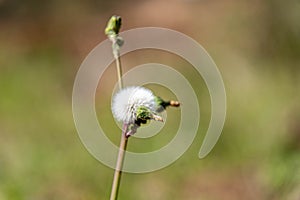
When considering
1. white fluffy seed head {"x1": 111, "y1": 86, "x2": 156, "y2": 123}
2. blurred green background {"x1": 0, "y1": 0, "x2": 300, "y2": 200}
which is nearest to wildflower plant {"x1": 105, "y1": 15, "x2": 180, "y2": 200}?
white fluffy seed head {"x1": 111, "y1": 86, "x2": 156, "y2": 123}

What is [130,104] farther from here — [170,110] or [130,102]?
[170,110]

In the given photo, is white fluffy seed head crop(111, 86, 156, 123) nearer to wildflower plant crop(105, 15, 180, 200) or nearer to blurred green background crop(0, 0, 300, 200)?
wildflower plant crop(105, 15, 180, 200)

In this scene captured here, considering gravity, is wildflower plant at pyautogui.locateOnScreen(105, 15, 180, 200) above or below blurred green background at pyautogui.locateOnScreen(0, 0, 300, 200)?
below

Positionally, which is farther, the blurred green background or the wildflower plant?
Answer: the blurred green background

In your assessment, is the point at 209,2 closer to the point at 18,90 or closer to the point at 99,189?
the point at 18,90

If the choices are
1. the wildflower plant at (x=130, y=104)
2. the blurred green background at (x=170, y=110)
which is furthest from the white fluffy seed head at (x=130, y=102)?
the blurred green background at (x=170, y=110)

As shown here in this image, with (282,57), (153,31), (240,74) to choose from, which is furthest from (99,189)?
(153,31)

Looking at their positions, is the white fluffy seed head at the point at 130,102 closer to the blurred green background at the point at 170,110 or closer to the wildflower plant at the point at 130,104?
the wildflower plant at the point at 130,104
